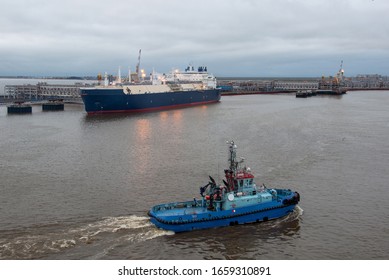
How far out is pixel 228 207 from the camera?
25031 mm

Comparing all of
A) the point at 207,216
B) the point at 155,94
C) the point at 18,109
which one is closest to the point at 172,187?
the point at 207,216

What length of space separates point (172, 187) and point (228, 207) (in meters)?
7.91

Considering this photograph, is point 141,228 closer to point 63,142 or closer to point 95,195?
point 95,195

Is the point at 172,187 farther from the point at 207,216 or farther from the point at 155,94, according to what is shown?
the point at 155,94

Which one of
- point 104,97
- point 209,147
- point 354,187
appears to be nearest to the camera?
point 354,187

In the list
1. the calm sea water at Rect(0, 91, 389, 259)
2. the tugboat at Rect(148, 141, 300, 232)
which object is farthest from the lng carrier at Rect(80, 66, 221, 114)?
the tugboat at Rect(148, 141, 300, 232)

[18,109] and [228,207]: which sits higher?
[18,109]

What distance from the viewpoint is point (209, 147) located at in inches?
1892

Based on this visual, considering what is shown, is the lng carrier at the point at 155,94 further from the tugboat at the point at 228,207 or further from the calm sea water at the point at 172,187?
the tugboat at the point at 228,207

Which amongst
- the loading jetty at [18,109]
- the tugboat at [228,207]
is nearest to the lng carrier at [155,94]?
the loading jetty at [18,109]

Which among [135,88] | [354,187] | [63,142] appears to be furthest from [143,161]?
[135,88]

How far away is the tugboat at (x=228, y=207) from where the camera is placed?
78.7 feet

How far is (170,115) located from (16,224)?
59.3m

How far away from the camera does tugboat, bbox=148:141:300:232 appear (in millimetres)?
24000
